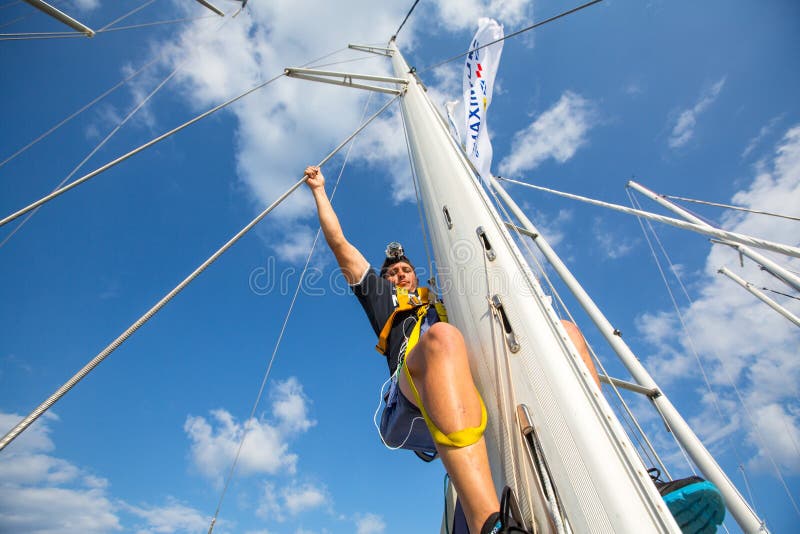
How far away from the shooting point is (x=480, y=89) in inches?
137

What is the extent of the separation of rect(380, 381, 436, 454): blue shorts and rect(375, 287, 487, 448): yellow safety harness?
0.17 meters

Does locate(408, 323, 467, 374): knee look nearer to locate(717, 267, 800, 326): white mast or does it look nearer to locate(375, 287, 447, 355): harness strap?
locate(375, 287, 447, 355): harness strap

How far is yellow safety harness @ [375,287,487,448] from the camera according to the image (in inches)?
54.8

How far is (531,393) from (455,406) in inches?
11.5

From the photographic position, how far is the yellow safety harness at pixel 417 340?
1392 millimetres

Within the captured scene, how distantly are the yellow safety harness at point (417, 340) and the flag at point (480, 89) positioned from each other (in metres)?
1.15

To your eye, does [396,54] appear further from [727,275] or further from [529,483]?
[727,275]

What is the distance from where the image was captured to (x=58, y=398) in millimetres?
1365

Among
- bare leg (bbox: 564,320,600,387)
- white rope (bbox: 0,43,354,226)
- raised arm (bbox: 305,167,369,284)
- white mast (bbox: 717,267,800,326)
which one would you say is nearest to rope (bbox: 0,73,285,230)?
white rope (bbox: 0,43,354,226)

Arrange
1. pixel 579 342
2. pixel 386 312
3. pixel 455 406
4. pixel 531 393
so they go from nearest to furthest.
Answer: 1. pixel 531 393
2. pixel 455 406
3. pixel 579 342
4. pixel 386 312

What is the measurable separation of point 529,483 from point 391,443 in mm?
1305

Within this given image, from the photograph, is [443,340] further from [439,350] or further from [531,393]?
[531,393]

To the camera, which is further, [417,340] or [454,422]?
[417,340]

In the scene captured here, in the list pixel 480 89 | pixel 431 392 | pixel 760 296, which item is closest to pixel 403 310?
pixel 431 392
